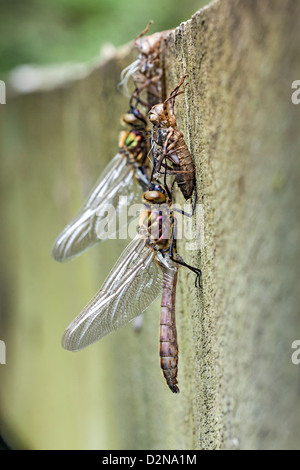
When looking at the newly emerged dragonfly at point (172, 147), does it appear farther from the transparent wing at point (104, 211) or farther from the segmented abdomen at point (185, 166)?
the transparent wing at point (104, 211)

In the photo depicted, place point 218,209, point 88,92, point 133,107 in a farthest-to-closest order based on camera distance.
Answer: point 88,92 < point 133,107 < point 218,209

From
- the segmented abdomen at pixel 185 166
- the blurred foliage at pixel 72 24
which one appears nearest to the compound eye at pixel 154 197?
the segmented abdomen at pixel 185 166

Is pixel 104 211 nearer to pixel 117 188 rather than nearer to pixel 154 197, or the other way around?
pixel 117 188

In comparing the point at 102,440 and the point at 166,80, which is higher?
the point at 166,80

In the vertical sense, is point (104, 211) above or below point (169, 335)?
above

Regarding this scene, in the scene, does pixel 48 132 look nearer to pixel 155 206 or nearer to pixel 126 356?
pixel 126 356

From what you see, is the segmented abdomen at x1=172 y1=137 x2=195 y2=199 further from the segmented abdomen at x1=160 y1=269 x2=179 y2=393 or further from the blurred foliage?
the blurred foliage

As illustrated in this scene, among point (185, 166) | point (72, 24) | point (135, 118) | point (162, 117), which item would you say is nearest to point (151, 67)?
point (135, 118)

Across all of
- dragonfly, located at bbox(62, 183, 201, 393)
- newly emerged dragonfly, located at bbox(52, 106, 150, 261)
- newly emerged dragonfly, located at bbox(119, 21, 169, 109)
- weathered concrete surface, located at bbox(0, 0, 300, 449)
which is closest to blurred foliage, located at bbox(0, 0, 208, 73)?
weathered concrete surface, located at bbox(0, 0, 300, 449)

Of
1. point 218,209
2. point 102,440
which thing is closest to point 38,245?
point 102,440
